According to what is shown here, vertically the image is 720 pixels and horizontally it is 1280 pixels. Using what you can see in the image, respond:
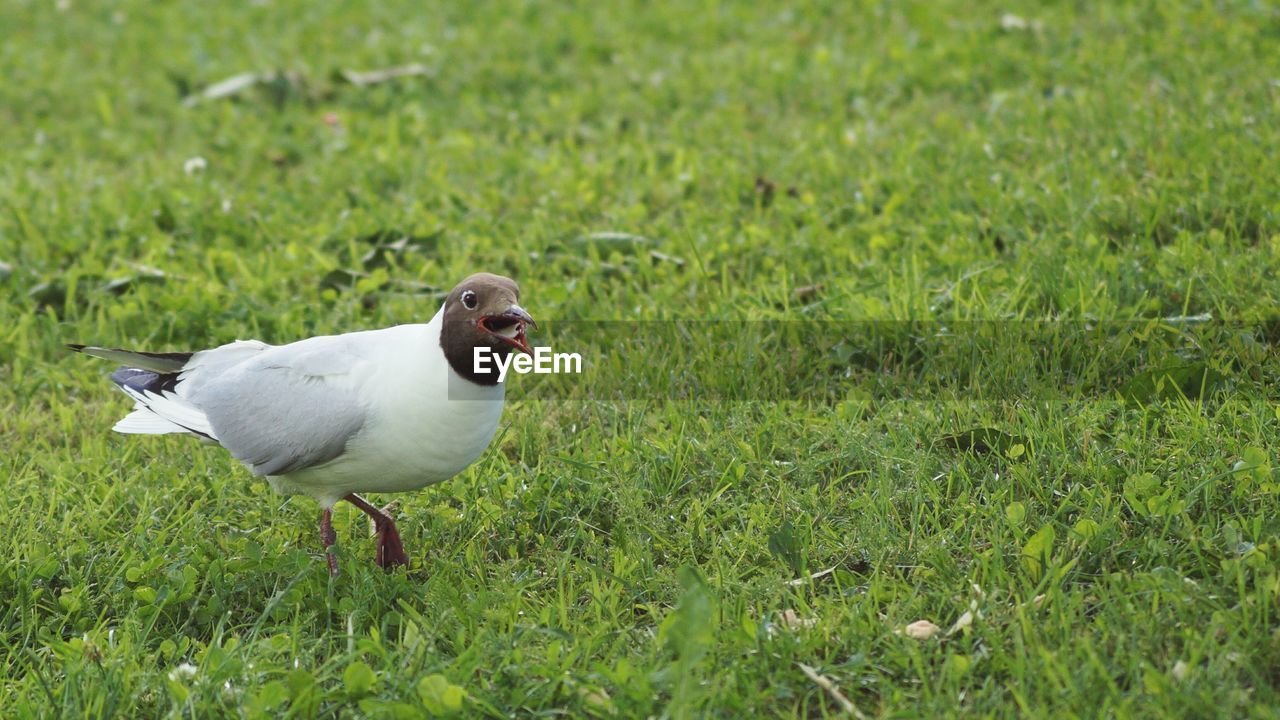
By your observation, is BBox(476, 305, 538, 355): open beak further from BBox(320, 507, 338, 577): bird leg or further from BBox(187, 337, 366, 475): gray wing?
BBox(320, 507, 338, 577): bird leg

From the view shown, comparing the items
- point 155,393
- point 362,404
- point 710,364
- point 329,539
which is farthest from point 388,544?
point 710,364

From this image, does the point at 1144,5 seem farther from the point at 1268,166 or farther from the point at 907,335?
the point at 907,335

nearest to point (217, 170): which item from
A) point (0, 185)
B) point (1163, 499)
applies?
point (0, 185)

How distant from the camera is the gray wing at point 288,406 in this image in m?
3.34

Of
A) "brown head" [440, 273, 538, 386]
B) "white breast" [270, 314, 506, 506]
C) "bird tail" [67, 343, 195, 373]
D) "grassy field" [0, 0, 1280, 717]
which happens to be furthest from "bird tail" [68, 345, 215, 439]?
"brown head" [440, 273, 538, 386]

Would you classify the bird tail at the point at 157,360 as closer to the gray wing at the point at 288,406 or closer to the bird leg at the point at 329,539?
the gray wing at the point at 288,406

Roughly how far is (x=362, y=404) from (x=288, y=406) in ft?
0.87

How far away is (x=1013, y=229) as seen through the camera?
193 inches

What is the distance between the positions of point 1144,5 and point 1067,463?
4480mm

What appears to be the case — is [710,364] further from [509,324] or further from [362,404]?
[362,404]

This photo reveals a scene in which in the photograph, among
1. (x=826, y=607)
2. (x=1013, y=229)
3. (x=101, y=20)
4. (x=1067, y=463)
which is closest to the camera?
(x=826, y=607)

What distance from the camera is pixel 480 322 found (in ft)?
10.4

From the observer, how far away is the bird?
126 inches

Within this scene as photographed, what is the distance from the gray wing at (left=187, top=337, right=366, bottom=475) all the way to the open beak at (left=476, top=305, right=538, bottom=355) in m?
0.42
